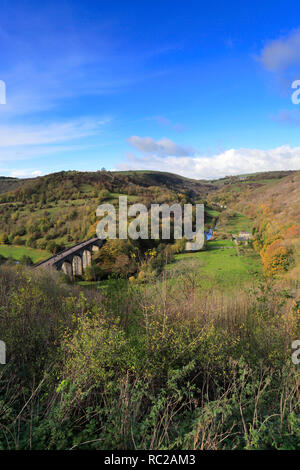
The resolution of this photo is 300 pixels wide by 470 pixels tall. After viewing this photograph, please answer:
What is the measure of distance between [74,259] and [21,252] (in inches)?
821

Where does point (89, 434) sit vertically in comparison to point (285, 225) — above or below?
below

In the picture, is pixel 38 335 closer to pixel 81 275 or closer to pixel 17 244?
pixel 81 275

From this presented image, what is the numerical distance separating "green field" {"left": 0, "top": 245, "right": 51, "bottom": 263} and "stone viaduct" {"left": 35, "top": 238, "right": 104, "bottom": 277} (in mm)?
10148

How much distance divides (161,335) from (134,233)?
38325 mm

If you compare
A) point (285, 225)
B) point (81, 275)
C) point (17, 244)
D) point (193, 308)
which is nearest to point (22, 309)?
point (193, 308)

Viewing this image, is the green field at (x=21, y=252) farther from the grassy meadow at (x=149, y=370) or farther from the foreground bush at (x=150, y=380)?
the foreground bush at (x=150, y=380)

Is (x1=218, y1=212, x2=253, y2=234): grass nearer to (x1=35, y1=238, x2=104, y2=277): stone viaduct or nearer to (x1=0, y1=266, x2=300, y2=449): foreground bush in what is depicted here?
(x1=35, y1=238, x2=104, y2=277): stone viaduct

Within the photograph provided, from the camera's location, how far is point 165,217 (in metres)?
59.7

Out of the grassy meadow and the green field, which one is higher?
the grassy meadow

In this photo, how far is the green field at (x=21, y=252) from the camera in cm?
5003

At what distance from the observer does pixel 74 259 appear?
1577 inches

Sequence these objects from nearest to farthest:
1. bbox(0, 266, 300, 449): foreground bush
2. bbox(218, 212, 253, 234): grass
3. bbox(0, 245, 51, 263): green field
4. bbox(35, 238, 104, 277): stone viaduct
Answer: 1. bbox(0, 266, 300, 449): foreground bush
2. bbox(35, 238, 104, 277): stone viaduct
3. bbox(0, 245, 51, 263): green field
4. bbox(218, 212, 253, 234): grass

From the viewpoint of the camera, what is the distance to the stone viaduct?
35084mm

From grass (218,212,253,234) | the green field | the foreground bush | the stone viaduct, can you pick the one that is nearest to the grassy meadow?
the foreground bush
